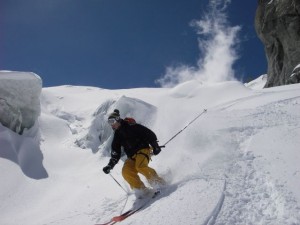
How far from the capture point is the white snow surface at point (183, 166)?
5.54m

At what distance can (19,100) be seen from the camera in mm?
17703

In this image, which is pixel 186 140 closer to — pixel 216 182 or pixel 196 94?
pixel 216 182

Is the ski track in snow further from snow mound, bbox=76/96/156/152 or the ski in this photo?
snow mound, bbox=76/96/156/152

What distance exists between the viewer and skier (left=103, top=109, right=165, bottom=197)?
7.50 meters

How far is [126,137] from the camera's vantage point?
806 cm

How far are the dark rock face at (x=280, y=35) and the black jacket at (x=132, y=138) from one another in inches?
853

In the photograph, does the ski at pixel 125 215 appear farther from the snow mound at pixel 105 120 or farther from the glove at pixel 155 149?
the snow mound at pixel 105 120

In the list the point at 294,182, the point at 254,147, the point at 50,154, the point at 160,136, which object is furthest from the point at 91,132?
the point at 294,182

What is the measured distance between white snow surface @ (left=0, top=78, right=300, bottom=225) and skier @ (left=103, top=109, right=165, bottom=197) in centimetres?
41

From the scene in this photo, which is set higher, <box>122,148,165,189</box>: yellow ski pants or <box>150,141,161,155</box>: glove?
<box>150,141,161,155</box>: glove

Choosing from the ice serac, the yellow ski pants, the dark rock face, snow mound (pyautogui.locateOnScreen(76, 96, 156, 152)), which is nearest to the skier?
the yellow ski pants

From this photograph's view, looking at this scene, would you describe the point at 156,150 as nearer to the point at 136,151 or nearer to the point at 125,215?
the point at 136,151

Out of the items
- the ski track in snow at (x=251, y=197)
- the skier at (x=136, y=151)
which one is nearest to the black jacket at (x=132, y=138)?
the skier at (x=136, y=151)

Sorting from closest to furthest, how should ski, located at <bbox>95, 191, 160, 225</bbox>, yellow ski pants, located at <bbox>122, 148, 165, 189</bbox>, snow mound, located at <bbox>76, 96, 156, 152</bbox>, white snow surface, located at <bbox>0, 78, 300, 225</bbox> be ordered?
white snow surface, located at <bbox>0, 78, 300, 225</bbox> → ski, located at <bbox>95, 191, 160, 225</bbox> → yellow ski pants, located at <bbox>122, 148, 165, 189</bbox> → snow mound, located at <bbox>76, 96, 156, 152</bbox>
